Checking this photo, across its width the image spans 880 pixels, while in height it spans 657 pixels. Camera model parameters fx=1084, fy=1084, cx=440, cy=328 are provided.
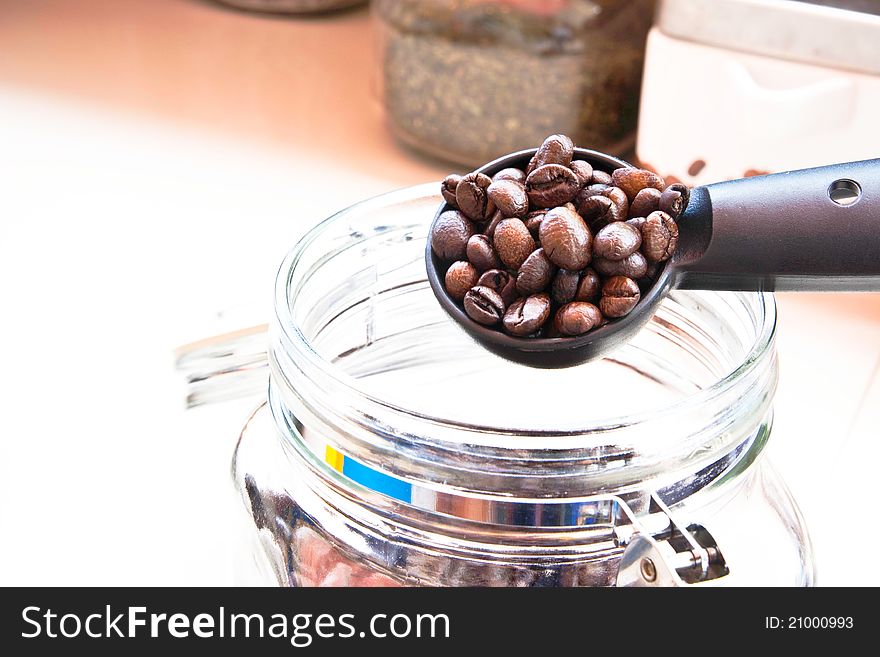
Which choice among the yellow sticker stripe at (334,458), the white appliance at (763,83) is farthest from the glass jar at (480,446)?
the white appliance at (763,83)

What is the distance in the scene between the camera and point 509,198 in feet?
1.44

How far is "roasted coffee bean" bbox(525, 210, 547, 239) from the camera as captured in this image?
17.3 inches

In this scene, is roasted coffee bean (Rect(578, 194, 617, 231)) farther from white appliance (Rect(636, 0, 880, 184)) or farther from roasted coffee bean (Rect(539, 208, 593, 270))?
white appliance (Rect(636, 0, 880, 184))

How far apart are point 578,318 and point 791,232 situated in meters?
0.09

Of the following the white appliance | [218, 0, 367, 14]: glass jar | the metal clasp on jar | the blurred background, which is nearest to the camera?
the metal clasp on jar

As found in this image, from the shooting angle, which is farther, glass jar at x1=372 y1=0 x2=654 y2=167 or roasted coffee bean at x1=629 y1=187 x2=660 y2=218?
glass jar at x1=372 y1=0 x2=654 y2=167

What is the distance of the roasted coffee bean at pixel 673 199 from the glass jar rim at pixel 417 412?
61 mm

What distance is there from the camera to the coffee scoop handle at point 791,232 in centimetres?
43

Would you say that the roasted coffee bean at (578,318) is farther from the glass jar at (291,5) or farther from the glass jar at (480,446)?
the glass jar at (291,5)

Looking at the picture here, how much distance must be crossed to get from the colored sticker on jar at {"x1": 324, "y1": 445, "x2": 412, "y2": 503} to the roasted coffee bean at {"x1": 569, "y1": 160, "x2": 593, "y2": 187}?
0.14 meters

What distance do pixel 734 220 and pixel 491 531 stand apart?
16 centimetres

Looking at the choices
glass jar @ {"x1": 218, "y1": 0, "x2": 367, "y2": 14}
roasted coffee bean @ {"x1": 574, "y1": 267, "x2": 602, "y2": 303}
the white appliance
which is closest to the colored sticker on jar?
roasted coffee bean @ {"x1": 574, "y1": 267, "x2": 602, "y2": 303}

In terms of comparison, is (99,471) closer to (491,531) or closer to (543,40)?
(491,531)

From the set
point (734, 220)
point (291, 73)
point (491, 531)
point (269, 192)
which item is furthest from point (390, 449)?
point (291, 73)
